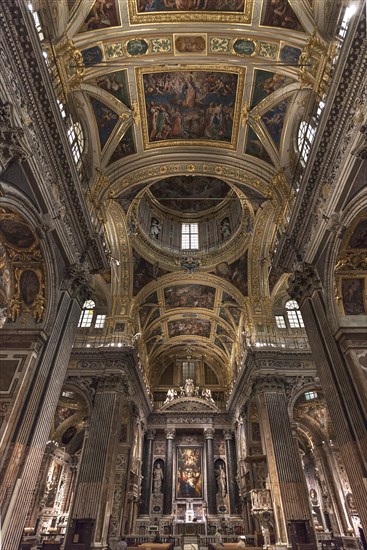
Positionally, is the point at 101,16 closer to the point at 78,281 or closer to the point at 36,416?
the point at 78,281

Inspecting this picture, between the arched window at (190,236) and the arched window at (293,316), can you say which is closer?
the arched window at (293,316)

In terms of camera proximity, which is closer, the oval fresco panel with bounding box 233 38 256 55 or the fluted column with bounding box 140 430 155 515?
the oval fresco panel with bounding box 233 38 256 55

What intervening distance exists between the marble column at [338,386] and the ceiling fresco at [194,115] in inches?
36.0

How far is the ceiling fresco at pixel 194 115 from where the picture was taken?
1077 cm

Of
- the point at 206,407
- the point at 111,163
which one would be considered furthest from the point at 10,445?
the point at 206,407

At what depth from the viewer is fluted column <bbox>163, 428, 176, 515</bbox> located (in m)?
25.3

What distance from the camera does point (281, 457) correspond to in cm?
1539

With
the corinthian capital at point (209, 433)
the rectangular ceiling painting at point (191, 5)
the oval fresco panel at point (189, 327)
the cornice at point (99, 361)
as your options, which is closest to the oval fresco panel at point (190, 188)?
the oval fresco panel at point (189, 327)

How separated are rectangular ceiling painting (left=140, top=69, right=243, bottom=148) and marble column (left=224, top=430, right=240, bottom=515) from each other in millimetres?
22494

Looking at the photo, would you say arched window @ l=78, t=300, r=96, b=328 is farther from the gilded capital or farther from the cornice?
the gilded capital

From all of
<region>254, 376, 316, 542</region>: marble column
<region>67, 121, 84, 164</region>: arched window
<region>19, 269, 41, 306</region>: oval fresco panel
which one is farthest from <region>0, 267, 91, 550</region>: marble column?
<region>254, 376, 316, 542</region>: marble column

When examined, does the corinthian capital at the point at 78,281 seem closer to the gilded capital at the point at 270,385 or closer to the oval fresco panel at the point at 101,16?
the oval fresco panel at the point at 101,16

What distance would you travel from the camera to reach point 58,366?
999 centimetres

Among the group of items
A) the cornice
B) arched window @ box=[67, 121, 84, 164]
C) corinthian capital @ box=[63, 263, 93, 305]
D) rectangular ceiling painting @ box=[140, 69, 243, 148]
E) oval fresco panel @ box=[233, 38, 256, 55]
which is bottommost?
corinthian capital @ box=[63, 263, 93, 305]
